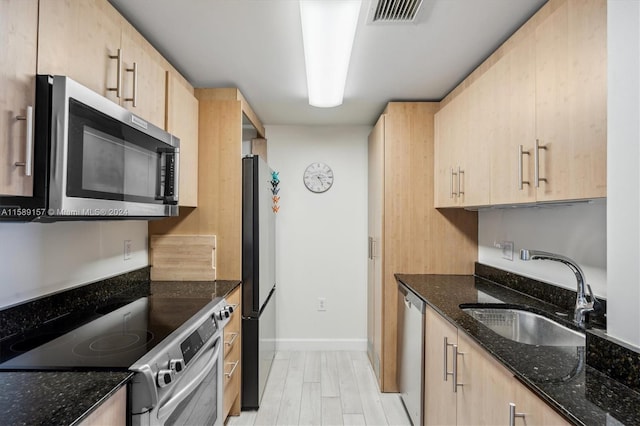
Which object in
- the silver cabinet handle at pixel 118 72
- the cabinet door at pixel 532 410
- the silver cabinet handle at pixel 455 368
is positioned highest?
the silver cabinet handle at pixel 118 72

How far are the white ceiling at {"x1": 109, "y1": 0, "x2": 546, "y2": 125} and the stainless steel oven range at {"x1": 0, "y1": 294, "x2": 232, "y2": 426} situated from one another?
1390 millimetres

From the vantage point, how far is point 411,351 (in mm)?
2254

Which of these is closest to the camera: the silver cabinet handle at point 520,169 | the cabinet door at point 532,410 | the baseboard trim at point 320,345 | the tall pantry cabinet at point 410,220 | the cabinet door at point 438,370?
the cabinet door at point 532,410

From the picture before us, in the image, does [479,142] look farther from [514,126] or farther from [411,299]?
[411,299]

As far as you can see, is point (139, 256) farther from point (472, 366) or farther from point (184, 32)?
point (472, 366)

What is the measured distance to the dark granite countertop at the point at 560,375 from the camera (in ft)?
2.70

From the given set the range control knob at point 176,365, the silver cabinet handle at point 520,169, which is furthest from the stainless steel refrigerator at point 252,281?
the silver cabinet handle at point 520,169

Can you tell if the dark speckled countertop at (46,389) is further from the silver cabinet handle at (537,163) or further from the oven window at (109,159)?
the silver cabinet handle at (537,163)

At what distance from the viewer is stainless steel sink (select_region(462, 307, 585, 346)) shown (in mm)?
1585

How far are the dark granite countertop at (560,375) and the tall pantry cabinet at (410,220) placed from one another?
83cm

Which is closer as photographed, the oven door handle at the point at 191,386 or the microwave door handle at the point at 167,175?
the oven door handle at the point at 191,386

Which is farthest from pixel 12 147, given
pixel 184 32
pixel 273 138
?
pixel 273 138

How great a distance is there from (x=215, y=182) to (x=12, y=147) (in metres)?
1.46

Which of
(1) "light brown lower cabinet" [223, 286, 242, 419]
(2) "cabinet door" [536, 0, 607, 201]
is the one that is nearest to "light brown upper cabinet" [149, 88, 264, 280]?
(1) "light brown lower cabinet" [223, 286, 242, 419]
